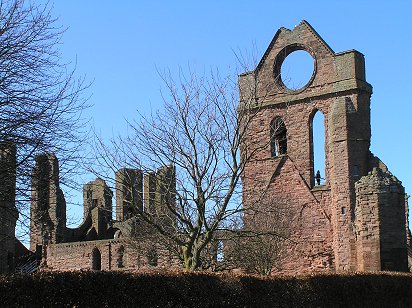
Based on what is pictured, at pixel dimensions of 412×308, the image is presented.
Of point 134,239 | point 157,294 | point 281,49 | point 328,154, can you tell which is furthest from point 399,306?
point 281,49

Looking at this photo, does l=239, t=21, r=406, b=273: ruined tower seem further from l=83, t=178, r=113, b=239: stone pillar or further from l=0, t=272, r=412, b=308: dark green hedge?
l=83, t=178, r=113, b=239: stone pillar

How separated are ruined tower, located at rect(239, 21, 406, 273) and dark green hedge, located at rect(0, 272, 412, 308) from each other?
501 inches

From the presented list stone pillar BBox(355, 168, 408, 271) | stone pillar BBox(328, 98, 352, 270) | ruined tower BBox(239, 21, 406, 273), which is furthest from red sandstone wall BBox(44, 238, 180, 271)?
stone pillar BBox(355, 168, 408, 271)

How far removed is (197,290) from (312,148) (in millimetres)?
22792

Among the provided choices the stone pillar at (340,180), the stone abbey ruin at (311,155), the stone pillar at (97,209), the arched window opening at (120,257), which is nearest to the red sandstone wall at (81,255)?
the arched window opening at (120,257)

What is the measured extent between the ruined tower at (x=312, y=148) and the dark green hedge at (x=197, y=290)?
12.7 meters

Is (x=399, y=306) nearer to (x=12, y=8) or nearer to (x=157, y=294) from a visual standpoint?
(x=157, y=294)

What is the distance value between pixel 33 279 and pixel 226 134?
29.9 feet

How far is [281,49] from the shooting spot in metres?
36.4

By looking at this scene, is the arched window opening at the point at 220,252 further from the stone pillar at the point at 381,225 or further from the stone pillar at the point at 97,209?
the stone pillar at the point at 97,209

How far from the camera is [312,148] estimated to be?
117 ft

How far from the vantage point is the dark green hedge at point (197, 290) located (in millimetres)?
10906

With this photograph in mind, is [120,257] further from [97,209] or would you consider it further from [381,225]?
[381,225]

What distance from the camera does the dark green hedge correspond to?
10906 millimetres
